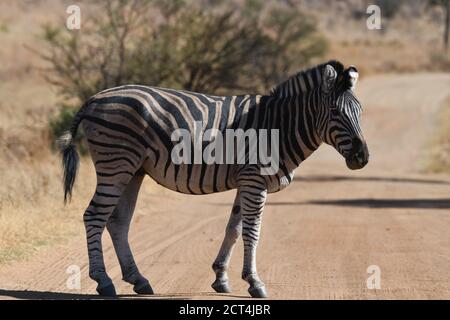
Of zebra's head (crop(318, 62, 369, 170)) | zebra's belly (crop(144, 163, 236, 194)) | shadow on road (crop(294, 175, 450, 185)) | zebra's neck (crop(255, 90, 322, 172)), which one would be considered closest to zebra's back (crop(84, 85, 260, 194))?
zebra's belly (crop(144, 163, 236, 194))

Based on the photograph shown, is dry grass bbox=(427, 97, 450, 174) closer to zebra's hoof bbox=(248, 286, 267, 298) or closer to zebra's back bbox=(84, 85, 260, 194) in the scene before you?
zebra's back bbox=(84, 85, 260, 194)

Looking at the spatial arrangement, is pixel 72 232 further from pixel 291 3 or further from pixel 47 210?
pixel 291 3

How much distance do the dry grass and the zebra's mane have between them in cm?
1719

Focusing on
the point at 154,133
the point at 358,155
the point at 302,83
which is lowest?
the point at 358,155

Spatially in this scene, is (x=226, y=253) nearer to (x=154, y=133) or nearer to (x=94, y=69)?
(x=154, y=133)

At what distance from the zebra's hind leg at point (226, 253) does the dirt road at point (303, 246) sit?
0.40 feet

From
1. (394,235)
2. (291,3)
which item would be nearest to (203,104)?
(394,235)

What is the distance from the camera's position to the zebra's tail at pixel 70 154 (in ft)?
30.9

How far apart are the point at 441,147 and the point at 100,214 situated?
21982 mm

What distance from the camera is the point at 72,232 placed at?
1276 cm

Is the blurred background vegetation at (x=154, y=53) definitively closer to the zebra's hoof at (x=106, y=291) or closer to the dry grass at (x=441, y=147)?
the dry grass at (x=441, y=147)

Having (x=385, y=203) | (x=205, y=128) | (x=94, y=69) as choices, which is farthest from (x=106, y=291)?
(x=94, y=69)

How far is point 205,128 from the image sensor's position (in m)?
9.34

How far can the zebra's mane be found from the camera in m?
9.43
